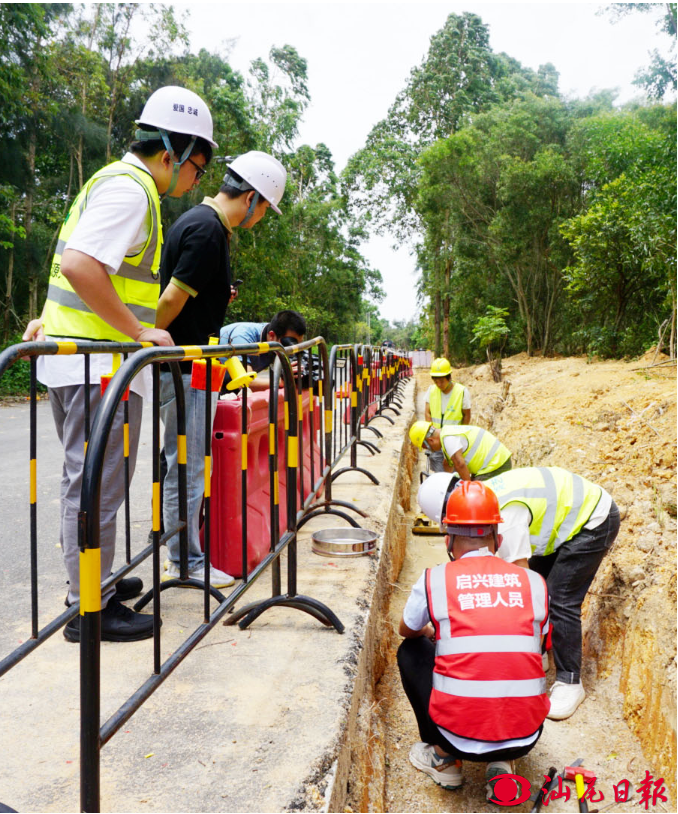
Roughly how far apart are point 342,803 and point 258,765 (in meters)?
0.35

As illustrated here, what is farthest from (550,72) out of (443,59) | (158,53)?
(158,53)

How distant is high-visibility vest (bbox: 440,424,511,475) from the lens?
6.32 meters

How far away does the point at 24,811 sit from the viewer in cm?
183

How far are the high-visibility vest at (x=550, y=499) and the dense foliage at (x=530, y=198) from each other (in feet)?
32.8

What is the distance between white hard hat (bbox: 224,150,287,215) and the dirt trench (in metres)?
2.52

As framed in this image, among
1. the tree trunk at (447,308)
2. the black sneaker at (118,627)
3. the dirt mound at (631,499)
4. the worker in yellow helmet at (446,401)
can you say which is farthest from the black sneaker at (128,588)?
the tree trunk at (447,308)

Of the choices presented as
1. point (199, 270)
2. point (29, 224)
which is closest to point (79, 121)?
point (29, 224)

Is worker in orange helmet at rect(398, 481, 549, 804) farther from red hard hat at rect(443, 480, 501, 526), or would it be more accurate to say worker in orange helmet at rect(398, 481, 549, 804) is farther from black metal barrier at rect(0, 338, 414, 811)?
black metal barrier at rect(0, 338, 414, 811)

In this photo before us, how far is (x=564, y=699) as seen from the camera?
3873 millimetres

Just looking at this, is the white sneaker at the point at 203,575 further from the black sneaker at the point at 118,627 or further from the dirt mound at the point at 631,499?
the dirt mound at the point at 631,499

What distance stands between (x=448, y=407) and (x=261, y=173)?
5727 mm

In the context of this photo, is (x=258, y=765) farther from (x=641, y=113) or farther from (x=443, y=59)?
(x=443, y=59)

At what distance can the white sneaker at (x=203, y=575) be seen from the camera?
10.9ft

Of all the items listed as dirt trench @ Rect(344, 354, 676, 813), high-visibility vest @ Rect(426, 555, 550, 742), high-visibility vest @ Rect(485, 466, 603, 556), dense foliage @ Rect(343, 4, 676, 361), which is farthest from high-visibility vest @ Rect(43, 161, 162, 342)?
dense foliage @ Rect(343, 4, 676, 361)
